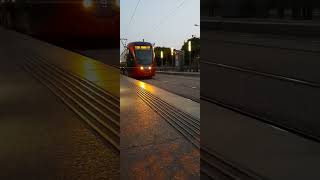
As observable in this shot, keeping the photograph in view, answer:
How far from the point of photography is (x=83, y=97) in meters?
3.78

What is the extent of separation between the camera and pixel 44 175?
9.95ft

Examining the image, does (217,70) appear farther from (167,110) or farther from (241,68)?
(167,110)

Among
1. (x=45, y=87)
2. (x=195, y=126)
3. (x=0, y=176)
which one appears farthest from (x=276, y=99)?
(x=0, y=176)

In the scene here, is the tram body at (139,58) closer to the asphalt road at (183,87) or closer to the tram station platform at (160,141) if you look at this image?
the asphalt road at (183,87)

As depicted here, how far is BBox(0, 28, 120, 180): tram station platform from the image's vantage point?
10.0 ft

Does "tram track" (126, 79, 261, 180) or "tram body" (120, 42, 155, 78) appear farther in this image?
"tram body" (120, 42, 155, 78)

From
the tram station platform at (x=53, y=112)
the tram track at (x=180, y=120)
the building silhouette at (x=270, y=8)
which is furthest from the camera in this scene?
the building silhouette at (x=270, y=8)

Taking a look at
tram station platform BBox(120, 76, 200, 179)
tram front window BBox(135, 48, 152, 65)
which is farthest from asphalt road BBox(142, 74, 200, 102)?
tram station platform BBox(120, 76, 200, 179)

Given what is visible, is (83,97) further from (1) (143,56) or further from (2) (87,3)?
(1) (143,56)

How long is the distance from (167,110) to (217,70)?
1.51 metres

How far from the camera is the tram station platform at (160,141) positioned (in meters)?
3.78

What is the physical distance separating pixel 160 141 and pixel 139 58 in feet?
29.8

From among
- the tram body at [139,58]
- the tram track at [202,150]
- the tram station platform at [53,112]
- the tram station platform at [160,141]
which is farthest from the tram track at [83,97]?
the tram body at [139,58]

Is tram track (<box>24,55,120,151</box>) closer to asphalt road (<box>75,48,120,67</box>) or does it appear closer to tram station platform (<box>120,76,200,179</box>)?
asphalt road (<box>75,48,120,67</box>)
